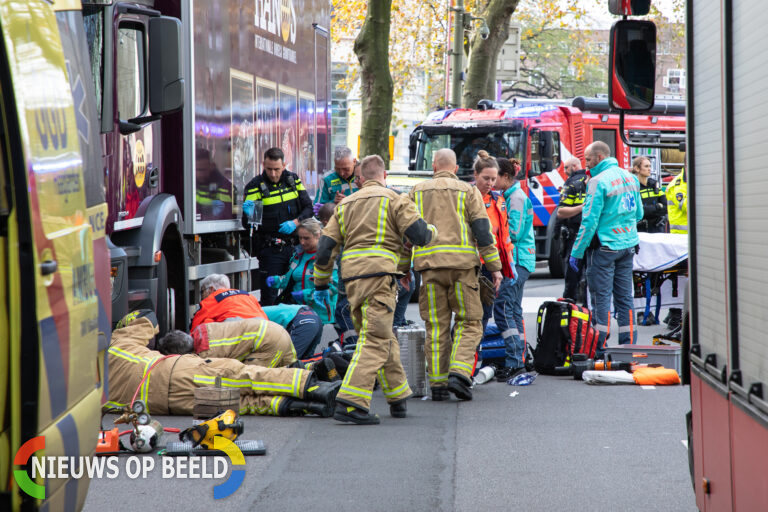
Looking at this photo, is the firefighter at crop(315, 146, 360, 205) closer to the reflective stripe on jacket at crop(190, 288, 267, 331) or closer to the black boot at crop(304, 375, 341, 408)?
the reflective stripe on jacket at crop(190, 288, 267, 331)

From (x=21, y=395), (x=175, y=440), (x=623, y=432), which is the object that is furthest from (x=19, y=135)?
(x=623, y=432)

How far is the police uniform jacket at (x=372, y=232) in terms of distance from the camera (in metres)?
7.36

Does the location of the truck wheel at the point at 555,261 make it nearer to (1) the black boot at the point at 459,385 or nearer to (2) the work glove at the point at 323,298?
(2) the work glove at the point at 323,298

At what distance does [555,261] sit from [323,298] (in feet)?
30.6

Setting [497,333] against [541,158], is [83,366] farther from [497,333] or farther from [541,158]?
[541,158]

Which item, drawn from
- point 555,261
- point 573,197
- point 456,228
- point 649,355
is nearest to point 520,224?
point 456,228

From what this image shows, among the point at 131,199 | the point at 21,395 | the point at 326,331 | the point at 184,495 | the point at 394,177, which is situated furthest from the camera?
the point at 394,177

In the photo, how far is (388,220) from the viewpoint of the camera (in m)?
7.41

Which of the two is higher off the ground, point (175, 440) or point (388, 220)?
point (388, 220)

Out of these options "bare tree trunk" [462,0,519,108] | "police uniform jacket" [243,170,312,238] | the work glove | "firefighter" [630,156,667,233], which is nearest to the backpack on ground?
the work glove

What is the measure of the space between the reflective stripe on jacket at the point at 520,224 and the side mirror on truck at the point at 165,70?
3441mm

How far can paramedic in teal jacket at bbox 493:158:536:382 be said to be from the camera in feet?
30.6

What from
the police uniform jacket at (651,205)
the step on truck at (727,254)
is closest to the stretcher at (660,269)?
the police uniform jacket at (651,205)

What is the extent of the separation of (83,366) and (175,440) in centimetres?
316
